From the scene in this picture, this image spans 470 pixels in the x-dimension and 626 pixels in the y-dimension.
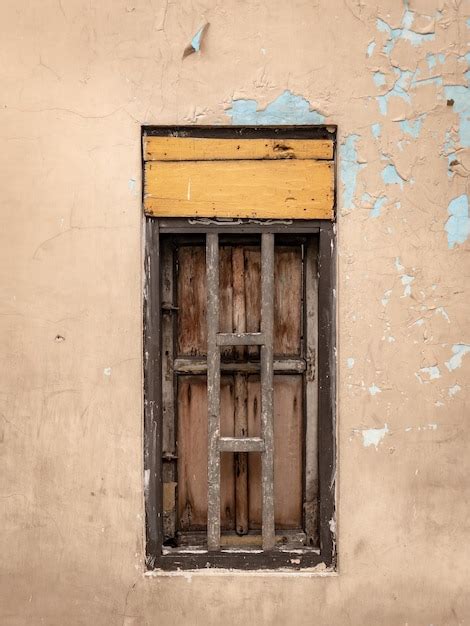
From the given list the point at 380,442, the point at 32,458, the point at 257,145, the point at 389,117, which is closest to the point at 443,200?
the point at 389,117

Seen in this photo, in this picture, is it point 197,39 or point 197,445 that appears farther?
point 197,445

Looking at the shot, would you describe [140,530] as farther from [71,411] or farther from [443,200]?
[443,200]

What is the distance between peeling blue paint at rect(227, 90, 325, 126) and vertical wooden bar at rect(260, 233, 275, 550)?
17.6 inches

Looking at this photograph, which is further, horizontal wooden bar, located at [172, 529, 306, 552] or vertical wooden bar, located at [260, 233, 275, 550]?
horizontal wooden bar, located at [172, 529, 306, 552]

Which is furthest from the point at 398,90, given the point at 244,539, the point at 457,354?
the point at 244,539

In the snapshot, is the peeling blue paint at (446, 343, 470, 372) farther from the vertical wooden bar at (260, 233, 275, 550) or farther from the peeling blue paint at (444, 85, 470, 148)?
the peeling blue paint at (444, 85, 470, 148)

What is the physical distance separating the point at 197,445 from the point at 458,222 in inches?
54.6

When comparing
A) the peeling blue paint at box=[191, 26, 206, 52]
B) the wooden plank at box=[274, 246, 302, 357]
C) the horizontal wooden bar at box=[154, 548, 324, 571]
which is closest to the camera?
the peeling blue paint at box=[191, 26, 206, 52]

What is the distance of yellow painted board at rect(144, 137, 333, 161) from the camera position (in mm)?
2553

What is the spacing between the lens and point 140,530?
2.59 meters

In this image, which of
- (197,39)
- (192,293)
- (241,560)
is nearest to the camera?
(197,39)

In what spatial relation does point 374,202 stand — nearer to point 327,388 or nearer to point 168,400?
point 327,388

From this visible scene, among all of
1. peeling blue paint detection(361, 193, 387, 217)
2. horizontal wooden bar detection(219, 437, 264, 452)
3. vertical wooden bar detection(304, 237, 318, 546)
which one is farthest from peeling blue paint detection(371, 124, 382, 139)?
horizontal wooden bar detection(219, 437, 264, 452)

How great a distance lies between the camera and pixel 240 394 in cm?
271
